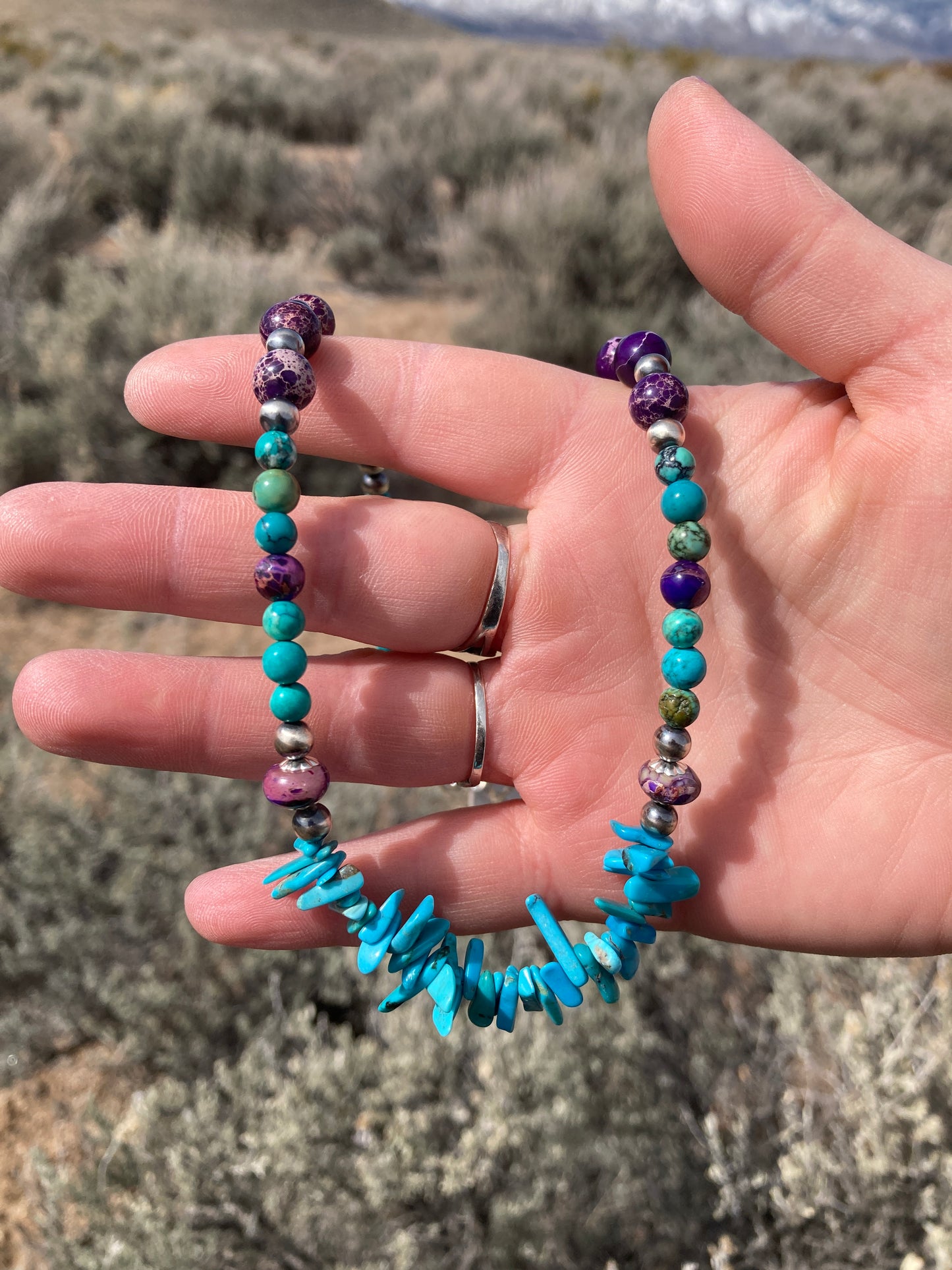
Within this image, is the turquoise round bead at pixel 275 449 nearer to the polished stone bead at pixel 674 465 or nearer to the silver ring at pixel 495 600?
the silver ring at pixel 495 600

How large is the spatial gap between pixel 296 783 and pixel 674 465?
3.11 ft

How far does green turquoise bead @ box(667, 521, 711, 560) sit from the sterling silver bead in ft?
0.54

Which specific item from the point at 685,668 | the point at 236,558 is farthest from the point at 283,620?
the point at 685,668

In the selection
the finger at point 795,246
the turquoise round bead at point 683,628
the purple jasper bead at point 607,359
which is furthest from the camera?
the purple jasper bead at point 607,359

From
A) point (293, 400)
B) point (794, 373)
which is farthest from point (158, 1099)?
point (794, 373)

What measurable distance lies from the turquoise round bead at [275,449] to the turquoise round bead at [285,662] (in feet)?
1.10

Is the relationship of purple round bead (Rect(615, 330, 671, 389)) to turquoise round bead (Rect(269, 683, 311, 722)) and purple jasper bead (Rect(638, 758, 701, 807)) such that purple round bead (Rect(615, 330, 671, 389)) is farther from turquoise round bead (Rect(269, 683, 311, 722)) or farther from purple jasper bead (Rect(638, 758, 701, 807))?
turquoise round bead (Rect(269, 683, 311, 722))

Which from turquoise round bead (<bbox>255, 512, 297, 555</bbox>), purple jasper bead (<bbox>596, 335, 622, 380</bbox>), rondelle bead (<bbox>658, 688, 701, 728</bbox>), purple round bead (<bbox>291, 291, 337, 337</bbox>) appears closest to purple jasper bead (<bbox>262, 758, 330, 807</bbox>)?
turquoise round bead (<bbox>255, 512, 297, 555</bbox>)

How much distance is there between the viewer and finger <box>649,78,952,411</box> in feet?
4.99

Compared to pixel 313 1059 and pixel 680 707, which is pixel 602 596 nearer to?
pixel 680 707

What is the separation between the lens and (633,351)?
5.87ft

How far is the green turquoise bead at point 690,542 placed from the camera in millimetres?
1629

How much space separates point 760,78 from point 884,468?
13.2m

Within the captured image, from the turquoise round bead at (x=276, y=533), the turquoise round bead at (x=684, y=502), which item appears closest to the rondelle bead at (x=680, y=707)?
the turquoise round bead at (x=684, y=502)
